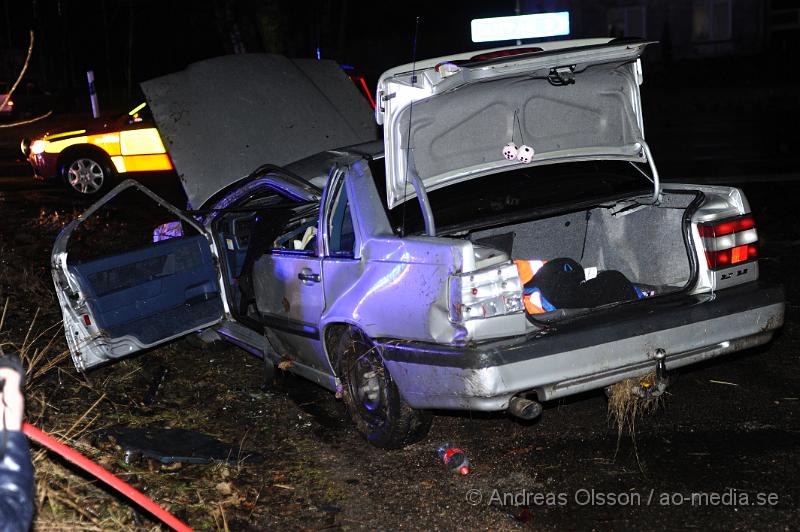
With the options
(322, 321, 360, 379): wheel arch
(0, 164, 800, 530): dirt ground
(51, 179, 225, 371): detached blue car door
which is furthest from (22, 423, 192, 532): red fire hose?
(51, 179, 225, 371): detached blue car door

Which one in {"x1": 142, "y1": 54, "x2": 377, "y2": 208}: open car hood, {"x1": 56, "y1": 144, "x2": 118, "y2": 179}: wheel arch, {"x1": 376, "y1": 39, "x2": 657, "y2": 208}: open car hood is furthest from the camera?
{"x1": 56, "y1": 144, "x2": 118, "y2": 179}: wheel arch

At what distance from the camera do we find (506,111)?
16.8 feet

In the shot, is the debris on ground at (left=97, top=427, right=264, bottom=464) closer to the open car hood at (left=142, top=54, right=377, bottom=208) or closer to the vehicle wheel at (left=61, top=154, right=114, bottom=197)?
the open car hood at (left=142, top=54, right=377, bottom=208)

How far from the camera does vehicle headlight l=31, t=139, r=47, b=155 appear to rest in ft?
46.4

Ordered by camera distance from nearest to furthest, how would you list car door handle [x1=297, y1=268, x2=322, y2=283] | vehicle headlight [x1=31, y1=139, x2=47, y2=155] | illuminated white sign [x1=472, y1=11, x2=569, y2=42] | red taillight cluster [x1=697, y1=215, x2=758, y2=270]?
red taillight cluster [x1=697, y1=215, x2=758, y2=270] < car door handle [x1=297, y1=268, x2=322, y2=283] < illuminated white sign [x1=472, y1=11, x2=569, y2=42] < vehicle headlight [x1=31, y1=139, x2=47, y2=155]

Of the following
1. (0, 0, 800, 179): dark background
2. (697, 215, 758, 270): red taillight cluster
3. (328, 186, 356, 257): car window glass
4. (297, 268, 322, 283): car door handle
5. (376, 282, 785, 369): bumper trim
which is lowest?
(0, 0, 800, 179): dark background

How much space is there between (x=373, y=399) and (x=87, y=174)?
10.2 m

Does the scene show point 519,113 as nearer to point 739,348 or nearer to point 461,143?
point 461,143

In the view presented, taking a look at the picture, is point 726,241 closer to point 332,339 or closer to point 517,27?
point 332,339

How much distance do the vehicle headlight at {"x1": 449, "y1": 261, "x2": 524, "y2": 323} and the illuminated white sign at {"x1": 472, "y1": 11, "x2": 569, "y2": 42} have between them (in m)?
8.19

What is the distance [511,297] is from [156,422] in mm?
2548

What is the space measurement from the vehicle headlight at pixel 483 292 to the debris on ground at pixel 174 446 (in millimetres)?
1523

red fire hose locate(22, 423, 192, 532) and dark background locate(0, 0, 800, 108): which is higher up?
red fire hose locate(22, 423, 192, 532)

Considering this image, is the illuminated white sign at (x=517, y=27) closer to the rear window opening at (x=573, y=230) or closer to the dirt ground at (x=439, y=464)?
the dirt ground at (x=439, y=464)
